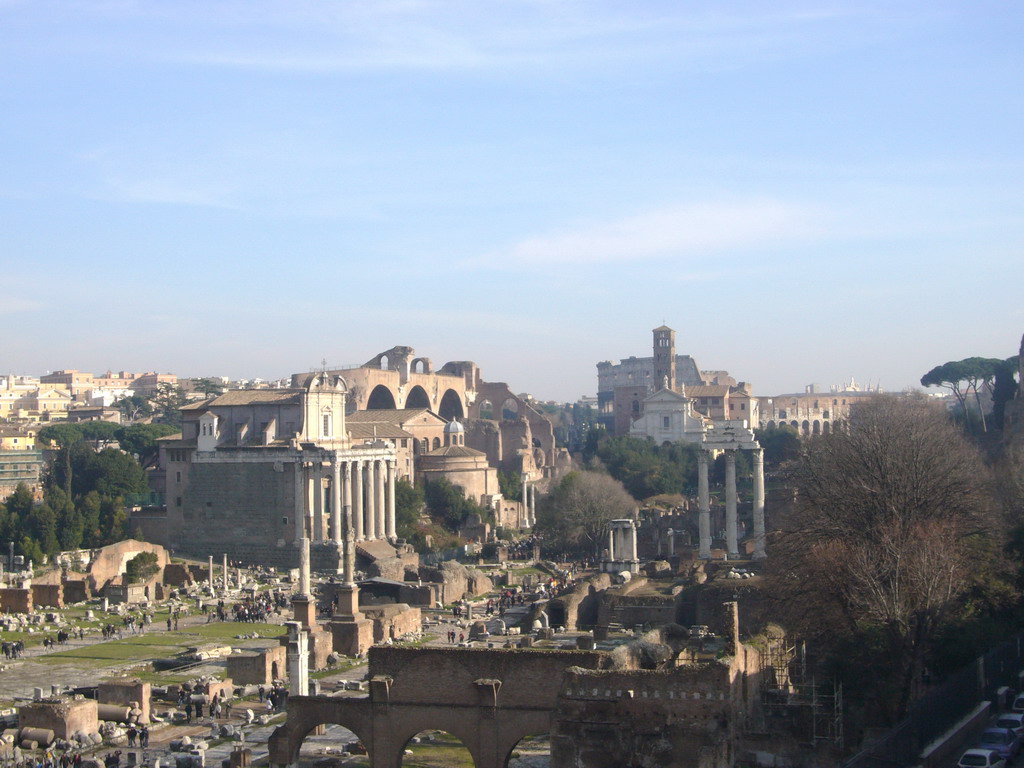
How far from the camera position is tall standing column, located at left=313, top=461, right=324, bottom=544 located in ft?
153

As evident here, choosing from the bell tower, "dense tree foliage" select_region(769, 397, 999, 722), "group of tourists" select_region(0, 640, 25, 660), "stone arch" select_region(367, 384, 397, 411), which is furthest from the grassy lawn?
the bell tower

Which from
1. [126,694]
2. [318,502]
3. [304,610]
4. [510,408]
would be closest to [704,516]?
[318,502]

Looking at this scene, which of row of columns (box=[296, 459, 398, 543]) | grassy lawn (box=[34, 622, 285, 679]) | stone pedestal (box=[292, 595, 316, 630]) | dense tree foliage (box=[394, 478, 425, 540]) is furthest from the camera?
dense tree foliage (box=[394, 478, 425, 540])

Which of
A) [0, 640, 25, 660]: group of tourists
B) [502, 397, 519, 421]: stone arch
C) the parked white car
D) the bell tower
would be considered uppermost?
the bell tower

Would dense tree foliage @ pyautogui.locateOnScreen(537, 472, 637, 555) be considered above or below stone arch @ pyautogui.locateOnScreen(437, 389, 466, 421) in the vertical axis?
below

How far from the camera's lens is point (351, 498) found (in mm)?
48094

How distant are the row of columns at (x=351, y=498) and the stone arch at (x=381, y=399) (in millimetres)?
18738

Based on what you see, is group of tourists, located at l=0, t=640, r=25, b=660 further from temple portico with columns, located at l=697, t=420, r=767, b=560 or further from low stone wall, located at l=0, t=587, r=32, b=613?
temple portico with columns, located at l=697, t=420, r=767, b=560

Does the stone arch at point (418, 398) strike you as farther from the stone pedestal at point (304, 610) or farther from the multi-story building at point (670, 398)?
the stone pedestal at point (304, 610)

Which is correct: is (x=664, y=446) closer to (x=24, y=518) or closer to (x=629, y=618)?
(x=24, y=518)

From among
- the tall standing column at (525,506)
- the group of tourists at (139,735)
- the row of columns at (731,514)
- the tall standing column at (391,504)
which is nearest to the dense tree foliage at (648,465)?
the tall standing column at (525,506)

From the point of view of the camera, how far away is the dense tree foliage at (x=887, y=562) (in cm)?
1975

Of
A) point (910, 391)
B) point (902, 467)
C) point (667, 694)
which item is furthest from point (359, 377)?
point (667, 694)

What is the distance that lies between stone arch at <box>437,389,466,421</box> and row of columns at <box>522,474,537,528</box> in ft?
45.4
